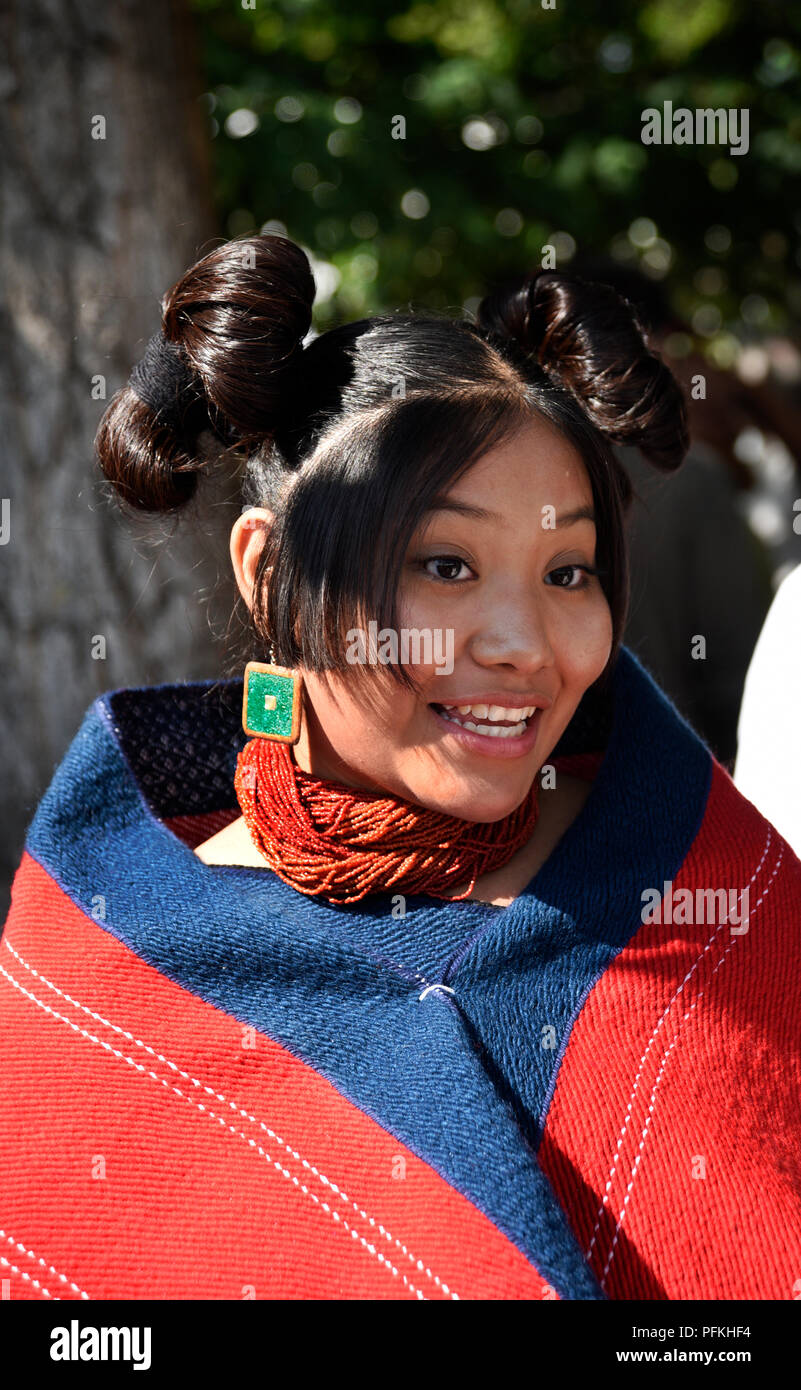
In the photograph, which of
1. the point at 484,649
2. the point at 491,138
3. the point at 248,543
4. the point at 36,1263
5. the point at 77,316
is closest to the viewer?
the point at 36,1263

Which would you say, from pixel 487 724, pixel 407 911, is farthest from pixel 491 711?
pixel 407 911

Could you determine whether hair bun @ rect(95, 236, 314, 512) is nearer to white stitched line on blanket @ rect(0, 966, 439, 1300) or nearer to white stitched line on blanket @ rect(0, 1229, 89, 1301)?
white stitched line on blanket @ rect(0, 966, 439, 1300)

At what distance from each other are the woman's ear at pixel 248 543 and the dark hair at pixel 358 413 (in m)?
0.02

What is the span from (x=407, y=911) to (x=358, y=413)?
0.65 metres

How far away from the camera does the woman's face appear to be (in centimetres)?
168

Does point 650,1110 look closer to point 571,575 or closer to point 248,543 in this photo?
point 571,575

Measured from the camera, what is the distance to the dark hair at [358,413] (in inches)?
67.1

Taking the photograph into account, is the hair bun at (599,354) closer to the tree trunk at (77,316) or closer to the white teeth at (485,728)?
the white teeth at (485,728)

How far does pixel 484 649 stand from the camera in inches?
66.1

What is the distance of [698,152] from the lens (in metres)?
4.53

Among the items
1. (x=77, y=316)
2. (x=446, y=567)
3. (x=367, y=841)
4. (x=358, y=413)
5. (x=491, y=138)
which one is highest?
(x=491, y=138)

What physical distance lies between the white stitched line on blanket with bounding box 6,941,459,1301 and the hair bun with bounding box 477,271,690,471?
1.04 metres

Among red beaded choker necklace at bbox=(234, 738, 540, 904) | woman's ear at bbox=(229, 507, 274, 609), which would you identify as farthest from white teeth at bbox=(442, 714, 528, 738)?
woman's ear at bbox=(229, 507, 274, 609)
